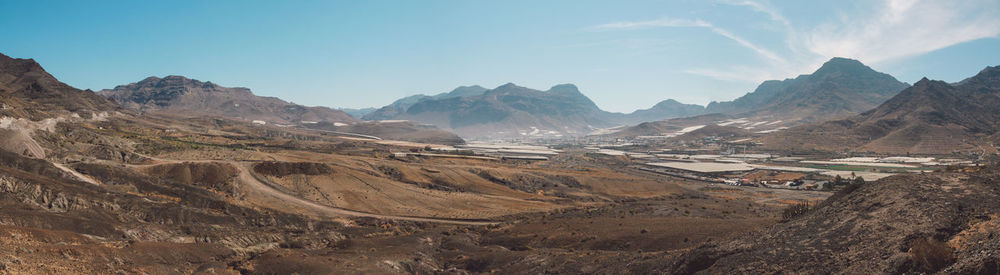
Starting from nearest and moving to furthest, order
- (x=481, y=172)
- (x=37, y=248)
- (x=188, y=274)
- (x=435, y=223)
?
(x=37, y=248)
(x=188, y=274)
(x=435, y=223)
(x=481, y=172)

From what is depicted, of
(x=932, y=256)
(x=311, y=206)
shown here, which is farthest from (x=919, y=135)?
(x=311, y=206)

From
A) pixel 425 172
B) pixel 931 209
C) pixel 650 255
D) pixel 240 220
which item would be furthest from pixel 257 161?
pixel 931 209

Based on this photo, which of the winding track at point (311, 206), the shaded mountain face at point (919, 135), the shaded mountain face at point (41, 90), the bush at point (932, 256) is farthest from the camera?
the shaded mountain face at point (919, 135)

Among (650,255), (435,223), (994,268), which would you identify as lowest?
(435,223)

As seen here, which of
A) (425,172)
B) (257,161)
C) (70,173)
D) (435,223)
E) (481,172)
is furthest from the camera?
(481,172)

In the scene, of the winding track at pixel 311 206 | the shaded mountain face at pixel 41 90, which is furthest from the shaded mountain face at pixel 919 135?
the shaded mountain face at pixel 41 90

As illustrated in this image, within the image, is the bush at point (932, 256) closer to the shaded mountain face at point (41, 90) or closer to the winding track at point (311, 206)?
the winding track at point (311, 206)

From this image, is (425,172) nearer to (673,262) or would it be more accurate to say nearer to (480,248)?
(480,248)

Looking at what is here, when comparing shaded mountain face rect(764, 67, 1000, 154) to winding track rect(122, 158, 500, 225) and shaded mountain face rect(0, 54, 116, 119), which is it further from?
shaded mountain face rect(0, 54, 116, 119)

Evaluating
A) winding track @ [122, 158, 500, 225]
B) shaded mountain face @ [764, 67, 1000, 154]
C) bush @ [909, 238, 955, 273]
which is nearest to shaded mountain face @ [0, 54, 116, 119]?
winding track @ [122, 158, 500, 225]
